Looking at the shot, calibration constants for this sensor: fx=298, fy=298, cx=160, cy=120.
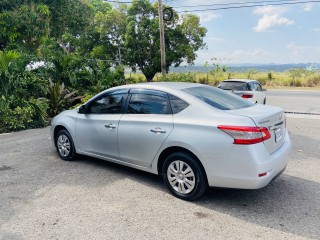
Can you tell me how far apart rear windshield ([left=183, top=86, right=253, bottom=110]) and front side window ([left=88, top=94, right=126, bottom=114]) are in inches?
45.9

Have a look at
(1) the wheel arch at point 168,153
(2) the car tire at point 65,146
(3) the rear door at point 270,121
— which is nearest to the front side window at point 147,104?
(1) the wheel arch at point 168,153

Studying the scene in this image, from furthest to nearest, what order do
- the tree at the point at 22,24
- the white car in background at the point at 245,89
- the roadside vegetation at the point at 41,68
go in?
the tree at the point at 22,24 → the white car in background at the point at 245,89 → the roadside vegetation at the point at 41,68

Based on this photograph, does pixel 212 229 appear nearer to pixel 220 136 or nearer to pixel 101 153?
pixel 220 136

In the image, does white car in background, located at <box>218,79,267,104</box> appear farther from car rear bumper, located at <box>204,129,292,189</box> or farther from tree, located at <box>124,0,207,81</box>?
tree, located at <box>124,0,207,81</box>

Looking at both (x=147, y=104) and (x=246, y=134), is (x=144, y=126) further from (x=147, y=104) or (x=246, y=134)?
(x=246, y=134)

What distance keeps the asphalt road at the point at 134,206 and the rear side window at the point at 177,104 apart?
1235 millimetres

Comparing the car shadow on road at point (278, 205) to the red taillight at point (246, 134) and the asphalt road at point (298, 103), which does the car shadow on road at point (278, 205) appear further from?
the asphalt road at point (298, 103)

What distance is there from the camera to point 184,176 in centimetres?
402

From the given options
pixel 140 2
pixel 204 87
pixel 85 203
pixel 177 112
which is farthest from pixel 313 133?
pixel 140 2

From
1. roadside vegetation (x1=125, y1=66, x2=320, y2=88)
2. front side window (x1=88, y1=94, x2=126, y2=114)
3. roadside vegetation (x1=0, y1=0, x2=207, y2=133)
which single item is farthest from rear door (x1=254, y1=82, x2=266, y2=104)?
roadside vegetation (x1=125, y1=66, x2=320, y2=88)

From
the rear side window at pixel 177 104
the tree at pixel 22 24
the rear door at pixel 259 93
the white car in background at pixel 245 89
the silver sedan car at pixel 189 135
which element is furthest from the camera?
the rear door at pixel 259 93

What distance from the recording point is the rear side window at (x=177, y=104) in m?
4.14

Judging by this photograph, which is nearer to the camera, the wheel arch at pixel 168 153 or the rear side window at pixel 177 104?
the wheel arch at pixel 168 153

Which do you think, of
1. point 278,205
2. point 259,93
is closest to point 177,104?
point 278,205
